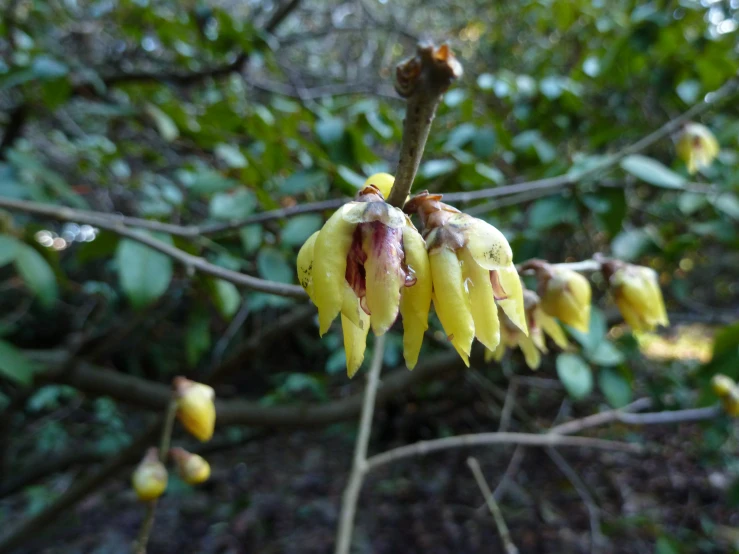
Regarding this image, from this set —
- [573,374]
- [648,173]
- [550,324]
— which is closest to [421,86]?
[550,324]

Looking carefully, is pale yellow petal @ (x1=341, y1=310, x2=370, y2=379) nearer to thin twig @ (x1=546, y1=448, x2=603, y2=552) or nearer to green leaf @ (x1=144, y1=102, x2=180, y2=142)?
thin twig @ (x1=546, y1=448, x2=603, y2=552)

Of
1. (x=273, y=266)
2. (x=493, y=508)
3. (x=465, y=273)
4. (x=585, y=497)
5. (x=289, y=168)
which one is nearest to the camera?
(x=465, y=273)

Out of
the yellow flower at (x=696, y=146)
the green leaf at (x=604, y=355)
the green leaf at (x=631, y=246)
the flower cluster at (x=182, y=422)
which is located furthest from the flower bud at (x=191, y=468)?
the yellow flower at (x=696, y=146)

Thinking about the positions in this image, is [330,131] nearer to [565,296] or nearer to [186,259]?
[186,259]

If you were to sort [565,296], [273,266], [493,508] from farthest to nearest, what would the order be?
[273,266] < [493,508] < [565,296]

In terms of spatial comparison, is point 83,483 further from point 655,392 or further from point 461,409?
point 655,392

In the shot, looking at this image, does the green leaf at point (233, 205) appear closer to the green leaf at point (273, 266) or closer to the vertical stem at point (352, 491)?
the green leaf at point (273, 266)

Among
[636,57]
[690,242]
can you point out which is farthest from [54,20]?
[690,242]

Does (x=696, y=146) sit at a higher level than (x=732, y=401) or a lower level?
higher
